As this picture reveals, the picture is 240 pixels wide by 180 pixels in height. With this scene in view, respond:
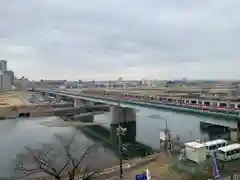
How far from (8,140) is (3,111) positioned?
1057 inches

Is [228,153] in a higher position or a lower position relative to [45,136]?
higher

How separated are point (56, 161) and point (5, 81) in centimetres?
14505

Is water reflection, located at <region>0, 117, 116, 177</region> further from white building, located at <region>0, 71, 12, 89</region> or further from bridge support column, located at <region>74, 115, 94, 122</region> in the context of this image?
white building, located at <region>0, 71, 12, 89</region>

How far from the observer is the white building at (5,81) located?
492ft

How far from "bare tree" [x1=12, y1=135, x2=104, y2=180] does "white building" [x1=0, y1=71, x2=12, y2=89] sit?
13441 centimetres

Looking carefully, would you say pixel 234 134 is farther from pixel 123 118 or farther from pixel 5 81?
pixel 5 81

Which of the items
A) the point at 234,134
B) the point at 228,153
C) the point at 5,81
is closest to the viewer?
the point at 228,153

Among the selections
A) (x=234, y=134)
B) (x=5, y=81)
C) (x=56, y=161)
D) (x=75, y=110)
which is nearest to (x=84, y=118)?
(x=75, y=110)

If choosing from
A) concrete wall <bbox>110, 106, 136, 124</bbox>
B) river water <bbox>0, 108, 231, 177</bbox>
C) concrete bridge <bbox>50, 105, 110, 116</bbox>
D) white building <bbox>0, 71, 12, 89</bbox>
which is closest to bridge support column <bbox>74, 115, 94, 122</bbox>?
concrete bridge <bbox>50, 105, 110, 116</bbox>

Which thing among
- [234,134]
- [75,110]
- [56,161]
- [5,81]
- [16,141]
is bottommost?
[16,141]

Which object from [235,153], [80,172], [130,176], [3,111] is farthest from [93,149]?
[3,111]

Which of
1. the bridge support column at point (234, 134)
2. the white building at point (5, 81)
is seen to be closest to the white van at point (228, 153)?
the bridge support column at point (234, 134)

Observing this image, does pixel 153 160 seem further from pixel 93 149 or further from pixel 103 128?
pixel 103 128

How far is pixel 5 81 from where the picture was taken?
152375 mm
